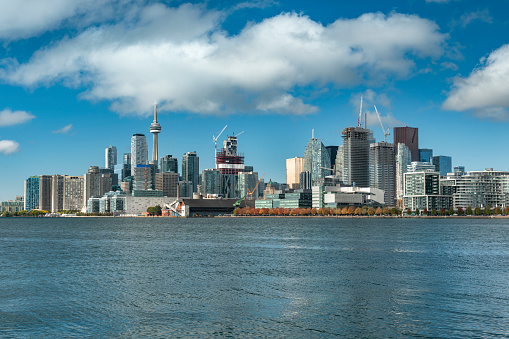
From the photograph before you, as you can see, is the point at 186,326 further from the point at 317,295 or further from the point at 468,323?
Answer: the point at 468,323

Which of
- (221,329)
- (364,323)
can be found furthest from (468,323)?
(221,329)

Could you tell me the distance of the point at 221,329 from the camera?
34.0m

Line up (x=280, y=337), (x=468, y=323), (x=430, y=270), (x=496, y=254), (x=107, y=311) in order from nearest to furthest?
(x=280, y=337) < (x=468, y=323) < (x=107, y=311) < (x=430, y=270) < (x=496, y=254)

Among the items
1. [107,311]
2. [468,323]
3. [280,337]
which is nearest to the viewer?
[280,337]

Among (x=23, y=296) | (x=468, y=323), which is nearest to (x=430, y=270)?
(x=468, y=323)

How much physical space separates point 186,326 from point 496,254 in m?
56.5

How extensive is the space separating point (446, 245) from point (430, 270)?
3732cm

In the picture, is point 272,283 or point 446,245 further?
point 446,245

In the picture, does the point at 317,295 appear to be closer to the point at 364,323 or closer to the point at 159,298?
the point at 364,323

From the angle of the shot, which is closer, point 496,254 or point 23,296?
point 23,296

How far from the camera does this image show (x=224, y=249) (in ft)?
291

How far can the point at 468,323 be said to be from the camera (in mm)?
34562

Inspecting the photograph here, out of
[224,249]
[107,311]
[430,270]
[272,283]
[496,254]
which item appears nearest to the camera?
[107,311]

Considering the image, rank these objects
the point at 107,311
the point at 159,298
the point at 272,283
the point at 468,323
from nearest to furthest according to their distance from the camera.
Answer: the point at 468,323
the point at 107,311
the point at 159,298
the point at 272,283
